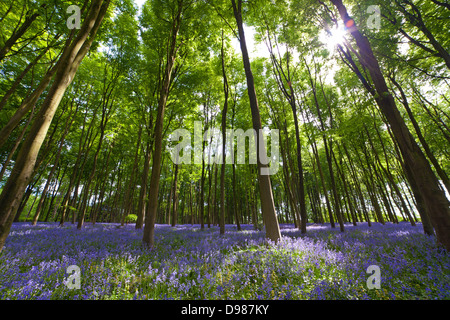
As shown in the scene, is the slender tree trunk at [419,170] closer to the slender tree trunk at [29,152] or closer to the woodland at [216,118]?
the woodland at [216,118]

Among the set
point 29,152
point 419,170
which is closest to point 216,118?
point 419,170

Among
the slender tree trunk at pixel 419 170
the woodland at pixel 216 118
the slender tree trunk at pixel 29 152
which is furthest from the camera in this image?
the slender tree trunk at pixel 419 170

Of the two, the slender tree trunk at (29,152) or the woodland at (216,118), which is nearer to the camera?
the slender tree trunk at (29,152)

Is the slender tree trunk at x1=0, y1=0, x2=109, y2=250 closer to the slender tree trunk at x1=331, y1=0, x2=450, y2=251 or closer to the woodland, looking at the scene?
the woodland

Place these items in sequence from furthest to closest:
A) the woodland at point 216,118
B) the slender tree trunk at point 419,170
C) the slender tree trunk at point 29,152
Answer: the slender tree trunk at point 419,170 → the woodland at point 216,118 → the slender tree trunk at point 29,152

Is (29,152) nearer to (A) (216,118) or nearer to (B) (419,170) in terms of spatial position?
(B) (419,170)

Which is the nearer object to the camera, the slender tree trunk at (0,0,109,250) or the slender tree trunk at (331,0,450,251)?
the slender tree trunk at (0,0,109,250)

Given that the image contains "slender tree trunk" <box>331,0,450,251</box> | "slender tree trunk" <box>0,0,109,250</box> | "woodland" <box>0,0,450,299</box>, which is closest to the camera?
"slender tree trunk" <box>0,0,109,250</box>

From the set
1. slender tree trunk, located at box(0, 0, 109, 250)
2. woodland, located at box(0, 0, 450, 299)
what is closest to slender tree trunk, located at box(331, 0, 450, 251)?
woodland, located at box(0, 0, 450, 299)

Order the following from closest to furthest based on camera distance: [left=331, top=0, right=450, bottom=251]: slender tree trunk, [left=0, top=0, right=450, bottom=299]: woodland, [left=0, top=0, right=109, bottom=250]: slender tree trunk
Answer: [left=0, top=0, right=109, bottom=250]: slender tree trunk < [left=0, top=0, right=450, bottom=299]: woodland < [left=331, top=0, right=450, bottom=251]: slender tree trunk

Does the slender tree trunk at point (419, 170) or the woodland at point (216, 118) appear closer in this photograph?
the woodland at point (216, 118)

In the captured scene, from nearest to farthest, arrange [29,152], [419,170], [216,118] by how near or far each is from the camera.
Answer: [29,152], [419,170], [216,118]

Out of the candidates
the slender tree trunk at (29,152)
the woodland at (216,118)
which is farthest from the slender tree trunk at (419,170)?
the slender tree trunk at (29,152)
